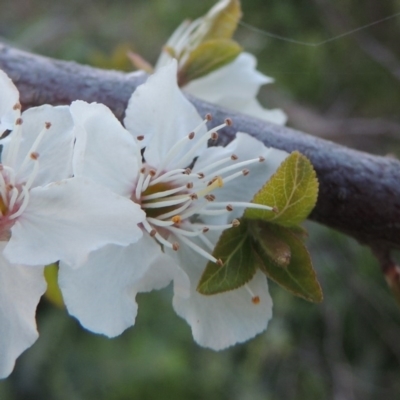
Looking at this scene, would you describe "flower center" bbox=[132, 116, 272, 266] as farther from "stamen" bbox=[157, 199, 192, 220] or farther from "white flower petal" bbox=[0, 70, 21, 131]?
"white flower petal" bbox=[0, 70, 21, 131]

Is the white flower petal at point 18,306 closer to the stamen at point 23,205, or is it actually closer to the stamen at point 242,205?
the stamen at point 23,205

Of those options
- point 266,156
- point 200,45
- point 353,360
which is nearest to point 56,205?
point 266,156

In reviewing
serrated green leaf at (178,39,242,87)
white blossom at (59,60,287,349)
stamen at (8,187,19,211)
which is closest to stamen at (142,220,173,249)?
white blossom at (59,60,287,349)

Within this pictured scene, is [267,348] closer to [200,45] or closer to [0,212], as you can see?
[200,45]

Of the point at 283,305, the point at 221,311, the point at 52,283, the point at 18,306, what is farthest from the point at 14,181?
the point at 283,305

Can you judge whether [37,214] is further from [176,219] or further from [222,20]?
[222,20]

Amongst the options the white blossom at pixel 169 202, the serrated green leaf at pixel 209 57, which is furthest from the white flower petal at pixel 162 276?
the serrated green leaf at pixel 209 57
